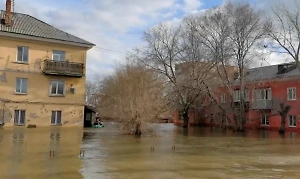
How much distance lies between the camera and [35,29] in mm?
30422

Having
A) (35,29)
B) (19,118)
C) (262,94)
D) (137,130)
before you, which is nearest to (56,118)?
(19,118)

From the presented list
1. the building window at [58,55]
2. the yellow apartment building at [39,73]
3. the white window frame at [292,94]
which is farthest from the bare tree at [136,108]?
the white window frame at [292,94]

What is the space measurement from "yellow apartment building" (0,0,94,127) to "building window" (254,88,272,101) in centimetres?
2079

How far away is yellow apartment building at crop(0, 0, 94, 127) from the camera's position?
2850 cm

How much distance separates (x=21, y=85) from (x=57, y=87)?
3.18 metres

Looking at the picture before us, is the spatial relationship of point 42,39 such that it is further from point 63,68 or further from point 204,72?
point 204,72

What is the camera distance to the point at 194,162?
11.8m

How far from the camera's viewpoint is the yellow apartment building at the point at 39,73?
93.5 feet

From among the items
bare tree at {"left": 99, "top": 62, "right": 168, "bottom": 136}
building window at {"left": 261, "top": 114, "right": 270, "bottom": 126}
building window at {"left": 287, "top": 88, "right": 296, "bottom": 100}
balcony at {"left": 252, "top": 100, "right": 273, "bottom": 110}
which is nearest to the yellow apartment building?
bare tree at {"left": 99, "top": 62, "right": 168, "bottom": 136}

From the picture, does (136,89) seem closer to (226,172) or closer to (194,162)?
(194,162)

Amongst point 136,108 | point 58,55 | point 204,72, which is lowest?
point 136,108

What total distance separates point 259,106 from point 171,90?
10630 mm

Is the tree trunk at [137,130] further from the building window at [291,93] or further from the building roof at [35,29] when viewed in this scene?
the building window at [291,93]

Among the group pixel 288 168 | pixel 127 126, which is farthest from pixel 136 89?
pixel 288 168
